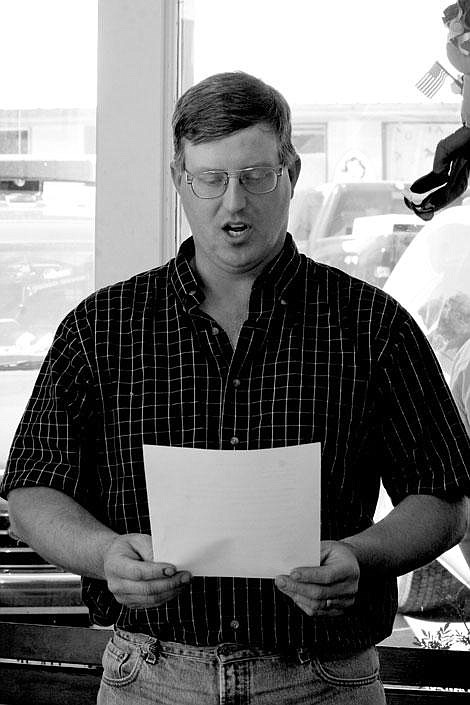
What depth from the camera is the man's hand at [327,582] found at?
1.25 metres

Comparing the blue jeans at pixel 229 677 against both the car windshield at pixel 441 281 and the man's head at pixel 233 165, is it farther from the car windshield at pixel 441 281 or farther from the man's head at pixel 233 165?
the car windshield at pixel 441 281

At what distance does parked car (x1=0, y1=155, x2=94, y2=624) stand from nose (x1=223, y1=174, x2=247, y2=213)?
99 centimetres

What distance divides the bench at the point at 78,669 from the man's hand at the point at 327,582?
86cm

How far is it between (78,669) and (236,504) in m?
1.24

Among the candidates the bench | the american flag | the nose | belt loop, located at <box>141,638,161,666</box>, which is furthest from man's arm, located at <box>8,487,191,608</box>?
the american flag

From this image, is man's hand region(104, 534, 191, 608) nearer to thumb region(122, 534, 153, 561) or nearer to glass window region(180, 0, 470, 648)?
thumb region(122, 534, 153, 561)

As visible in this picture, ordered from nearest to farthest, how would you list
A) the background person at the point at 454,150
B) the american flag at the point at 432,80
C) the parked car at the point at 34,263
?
the background person at the point at 454,150
the american flag at the point at 432,80
the parked car at the point at 34,263

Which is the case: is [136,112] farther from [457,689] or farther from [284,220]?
[457,689]

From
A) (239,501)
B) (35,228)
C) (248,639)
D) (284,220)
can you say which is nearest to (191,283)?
(284,220)

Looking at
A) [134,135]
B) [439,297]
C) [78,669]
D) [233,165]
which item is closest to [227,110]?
[233,165]

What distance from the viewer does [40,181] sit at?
7.85 feet

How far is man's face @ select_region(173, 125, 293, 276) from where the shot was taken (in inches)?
56.6

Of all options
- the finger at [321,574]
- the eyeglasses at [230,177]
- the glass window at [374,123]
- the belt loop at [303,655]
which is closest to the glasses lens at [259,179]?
the eyeglasses at [230,177]

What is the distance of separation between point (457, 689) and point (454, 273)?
0.89m
